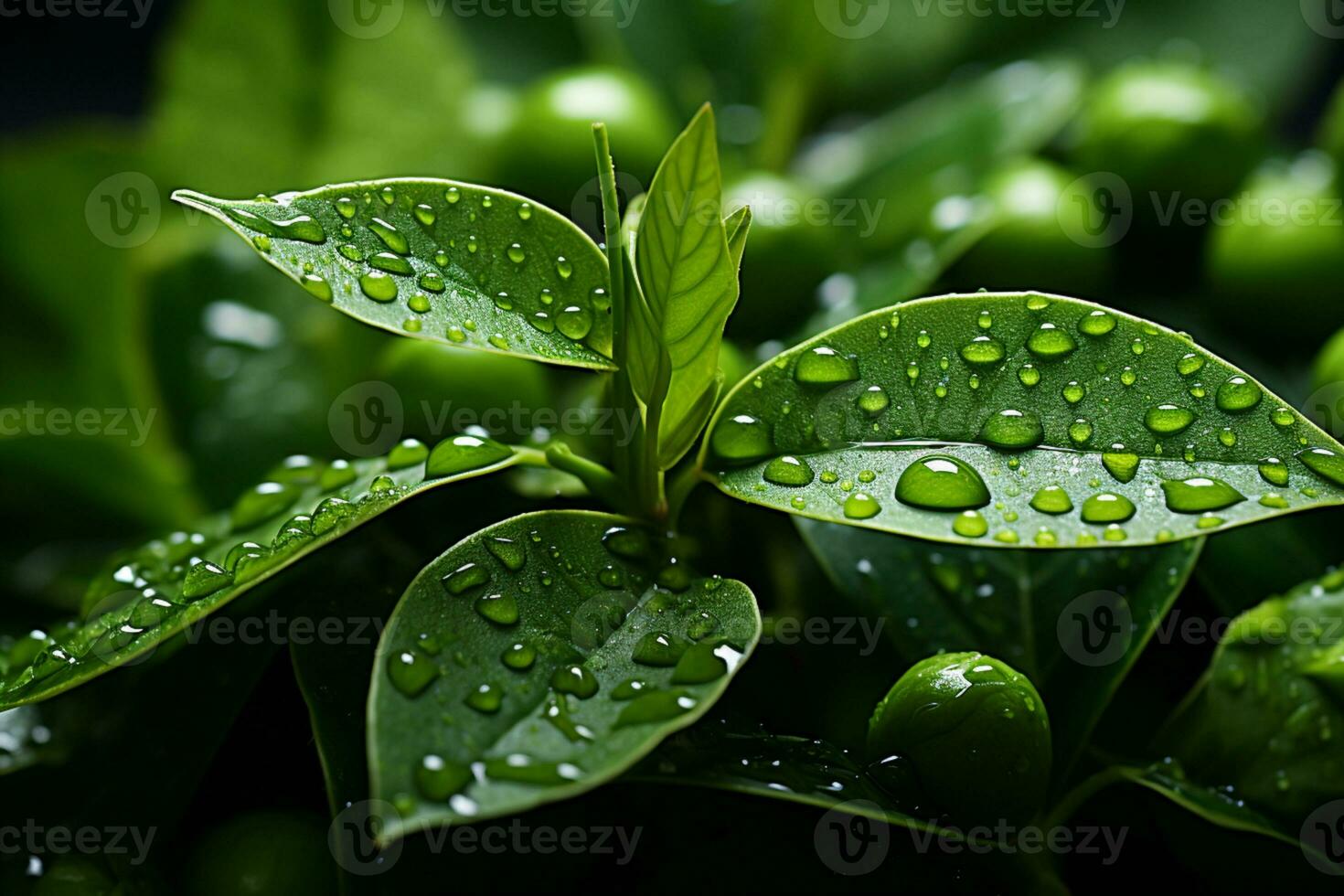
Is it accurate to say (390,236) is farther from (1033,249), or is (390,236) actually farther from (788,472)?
(1033,249)

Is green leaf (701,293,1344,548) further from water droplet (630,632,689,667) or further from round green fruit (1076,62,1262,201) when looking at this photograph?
round green fruit (1076,62,1262,201)

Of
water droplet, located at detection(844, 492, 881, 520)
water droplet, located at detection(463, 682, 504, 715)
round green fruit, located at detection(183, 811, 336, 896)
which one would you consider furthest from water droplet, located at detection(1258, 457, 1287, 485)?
round green fruit, located at detection(183, 811, 336, 896)

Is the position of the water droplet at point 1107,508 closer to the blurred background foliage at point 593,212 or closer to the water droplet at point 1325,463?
the water droplet at point 1325,463

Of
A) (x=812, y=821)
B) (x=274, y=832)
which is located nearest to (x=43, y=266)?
(x=274, y=832)

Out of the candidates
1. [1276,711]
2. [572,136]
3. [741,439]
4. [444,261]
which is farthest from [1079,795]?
[572,136]

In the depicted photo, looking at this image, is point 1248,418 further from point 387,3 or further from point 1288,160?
point 387,3

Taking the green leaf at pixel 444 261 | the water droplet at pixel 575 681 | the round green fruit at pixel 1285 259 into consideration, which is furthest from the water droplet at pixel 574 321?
the round green fruit at pixel 1285 259
